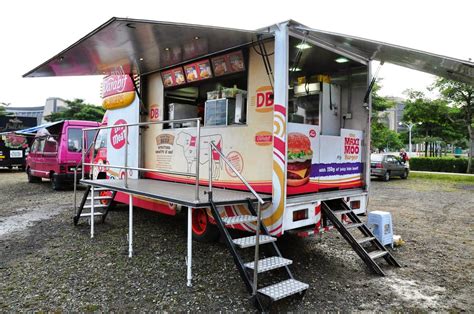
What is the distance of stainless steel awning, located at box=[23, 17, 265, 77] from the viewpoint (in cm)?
404

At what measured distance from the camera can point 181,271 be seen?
14.1 feet

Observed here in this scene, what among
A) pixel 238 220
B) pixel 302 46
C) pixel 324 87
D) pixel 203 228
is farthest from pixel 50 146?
pixel 302 46

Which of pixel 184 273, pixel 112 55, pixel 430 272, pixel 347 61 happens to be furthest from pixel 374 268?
pixel 112 55

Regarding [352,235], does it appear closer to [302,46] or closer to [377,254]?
[377,254]

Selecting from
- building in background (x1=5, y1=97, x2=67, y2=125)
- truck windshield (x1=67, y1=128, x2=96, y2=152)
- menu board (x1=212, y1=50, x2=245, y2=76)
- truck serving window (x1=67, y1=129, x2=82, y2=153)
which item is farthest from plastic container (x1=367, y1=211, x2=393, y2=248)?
building in background (x1=5, y1=97, x2=67, y2=125)

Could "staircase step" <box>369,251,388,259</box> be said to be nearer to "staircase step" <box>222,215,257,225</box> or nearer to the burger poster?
the burger poster

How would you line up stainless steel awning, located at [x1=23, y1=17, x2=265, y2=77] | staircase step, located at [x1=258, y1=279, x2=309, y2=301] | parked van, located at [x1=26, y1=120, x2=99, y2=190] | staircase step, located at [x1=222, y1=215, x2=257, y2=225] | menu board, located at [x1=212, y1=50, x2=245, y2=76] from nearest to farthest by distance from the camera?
staircase step, located at [x1=258, y1=279, x2=309, y2=301] → staircase step, located at [x1=222, y1=215, x2=257, y2=225] → stainless steel awning, located at [x1=23, y1=17, x2=265, y2=77] → menu board, located at [x1=212, y1=50, x2=245, y2=76] → parked van, located at [x1=26, y1=120, x2=99, y2=190]

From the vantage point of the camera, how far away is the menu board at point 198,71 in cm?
540

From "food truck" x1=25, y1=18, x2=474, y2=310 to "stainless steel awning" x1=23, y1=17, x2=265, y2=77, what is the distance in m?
0.02

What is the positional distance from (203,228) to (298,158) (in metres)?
1.81

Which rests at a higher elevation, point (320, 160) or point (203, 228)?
point (320, 160)

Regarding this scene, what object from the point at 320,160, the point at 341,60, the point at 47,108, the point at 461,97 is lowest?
the point at 320,160

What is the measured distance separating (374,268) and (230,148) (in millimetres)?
2333

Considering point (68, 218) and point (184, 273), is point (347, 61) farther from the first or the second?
point (68, 218)
